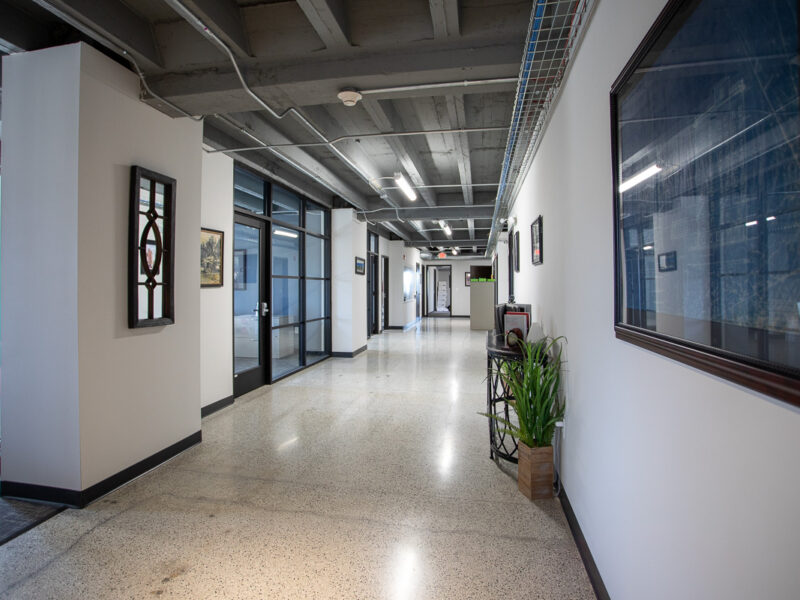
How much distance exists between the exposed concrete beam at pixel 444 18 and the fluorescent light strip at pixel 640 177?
61.1 inches

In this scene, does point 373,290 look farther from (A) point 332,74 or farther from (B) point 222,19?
(B) point 222,19

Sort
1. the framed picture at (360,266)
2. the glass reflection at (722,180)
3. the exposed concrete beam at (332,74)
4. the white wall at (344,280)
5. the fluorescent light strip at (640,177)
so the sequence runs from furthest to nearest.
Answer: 1. the framed picture at (360,266)
2. the white wall at (344,280)
3. the exposed concrete beam at (332,74)
4. the fluorescent light strip at (640,177)
5. the glass reflection at (722,180)

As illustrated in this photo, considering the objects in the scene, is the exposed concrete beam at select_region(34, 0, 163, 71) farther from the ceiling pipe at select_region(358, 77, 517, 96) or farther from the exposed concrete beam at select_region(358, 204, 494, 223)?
the exposed concrete beam at select_region(358, 204, 494, 223)

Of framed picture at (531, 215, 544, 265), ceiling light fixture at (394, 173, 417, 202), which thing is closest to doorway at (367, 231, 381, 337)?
ceiling light fixture at (394, 173, 417, 202)

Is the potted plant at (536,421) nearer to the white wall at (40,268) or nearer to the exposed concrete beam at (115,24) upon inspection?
the white wall at (40,268)

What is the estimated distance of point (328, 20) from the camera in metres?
2.43

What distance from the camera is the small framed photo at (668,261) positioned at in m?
1.08

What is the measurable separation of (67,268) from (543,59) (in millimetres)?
3087

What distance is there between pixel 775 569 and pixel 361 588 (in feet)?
5.32

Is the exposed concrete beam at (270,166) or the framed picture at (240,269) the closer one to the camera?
the exposed concrete beam at (270,166)

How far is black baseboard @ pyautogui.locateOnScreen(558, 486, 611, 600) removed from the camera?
1.76 metres

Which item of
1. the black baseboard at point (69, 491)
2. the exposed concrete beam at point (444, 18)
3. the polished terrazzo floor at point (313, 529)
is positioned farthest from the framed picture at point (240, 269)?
the exposed concrete beam at point (444, 18)

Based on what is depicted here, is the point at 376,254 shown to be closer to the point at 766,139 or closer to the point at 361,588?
the point at 361,588

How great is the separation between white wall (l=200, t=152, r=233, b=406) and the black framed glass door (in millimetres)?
252
